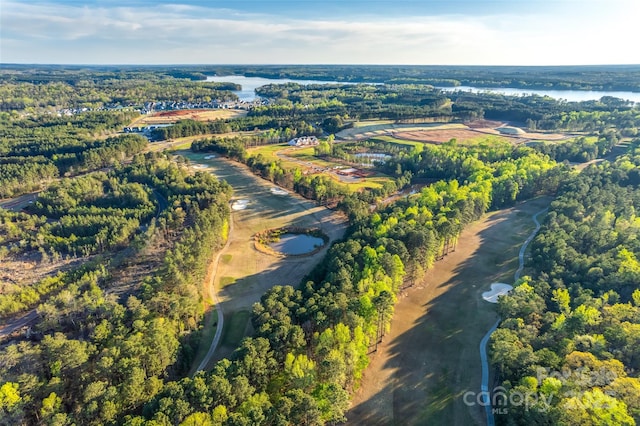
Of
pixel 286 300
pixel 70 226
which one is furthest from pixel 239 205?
pixel 286 300

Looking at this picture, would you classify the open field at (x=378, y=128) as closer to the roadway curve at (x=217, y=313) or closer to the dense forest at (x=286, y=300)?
the dense forest at (x=286, y=300)

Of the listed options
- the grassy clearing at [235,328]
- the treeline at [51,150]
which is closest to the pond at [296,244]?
the grassy clearing at [235,328]

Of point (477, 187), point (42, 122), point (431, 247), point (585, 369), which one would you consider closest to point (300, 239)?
point (431, 247)

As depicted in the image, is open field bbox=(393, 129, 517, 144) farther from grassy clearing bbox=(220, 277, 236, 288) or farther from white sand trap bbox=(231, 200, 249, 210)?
grassy clearing bbox=(220, 277, 236, 288)

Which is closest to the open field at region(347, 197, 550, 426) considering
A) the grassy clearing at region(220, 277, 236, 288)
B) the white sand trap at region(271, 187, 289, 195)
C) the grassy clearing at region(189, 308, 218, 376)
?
the grassy clearing at region(189, 308, 218, 376)

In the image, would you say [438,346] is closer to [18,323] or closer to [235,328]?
[235,328]

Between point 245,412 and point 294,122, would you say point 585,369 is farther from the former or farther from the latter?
point 294,122
